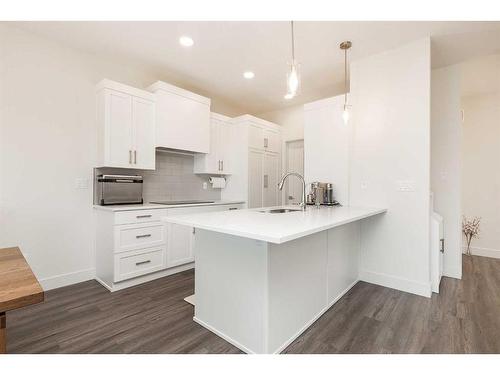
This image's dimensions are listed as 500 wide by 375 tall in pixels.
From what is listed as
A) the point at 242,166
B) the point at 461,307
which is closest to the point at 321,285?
the point at 461,307

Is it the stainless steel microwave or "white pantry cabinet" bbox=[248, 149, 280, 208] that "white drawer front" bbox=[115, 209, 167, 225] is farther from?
"white pantry cabinet" bbox=[248, 149, 280, 208]

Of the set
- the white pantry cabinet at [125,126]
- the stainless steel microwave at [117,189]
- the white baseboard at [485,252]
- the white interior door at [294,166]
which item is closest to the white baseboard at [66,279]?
the stainless steel microwave at [117,189]

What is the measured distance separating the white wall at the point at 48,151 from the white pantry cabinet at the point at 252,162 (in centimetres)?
195

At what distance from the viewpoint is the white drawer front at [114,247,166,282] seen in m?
Result: 2.56

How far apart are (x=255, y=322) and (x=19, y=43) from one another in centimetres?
328

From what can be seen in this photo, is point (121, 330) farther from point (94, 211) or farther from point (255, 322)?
point (94, 211)

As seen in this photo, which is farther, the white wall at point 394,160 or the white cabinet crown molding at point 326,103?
the white cabinet crown molding at point 326,103

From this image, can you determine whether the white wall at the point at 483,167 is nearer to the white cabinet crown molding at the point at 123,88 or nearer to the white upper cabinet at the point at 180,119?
the white upper cabinet at the point at 180,119

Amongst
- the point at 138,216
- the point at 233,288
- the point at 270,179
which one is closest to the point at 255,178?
the point at 270,179

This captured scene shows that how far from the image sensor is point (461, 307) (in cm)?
221

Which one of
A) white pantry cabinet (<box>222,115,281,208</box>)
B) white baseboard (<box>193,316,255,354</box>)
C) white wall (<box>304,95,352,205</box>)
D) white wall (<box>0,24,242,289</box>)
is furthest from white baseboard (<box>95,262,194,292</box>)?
white wall (<box>304,95,352,205</box>)

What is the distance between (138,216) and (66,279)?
1.02m

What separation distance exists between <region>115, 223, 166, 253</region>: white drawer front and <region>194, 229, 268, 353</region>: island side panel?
1099 mm

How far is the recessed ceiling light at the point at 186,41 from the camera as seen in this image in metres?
2.57
